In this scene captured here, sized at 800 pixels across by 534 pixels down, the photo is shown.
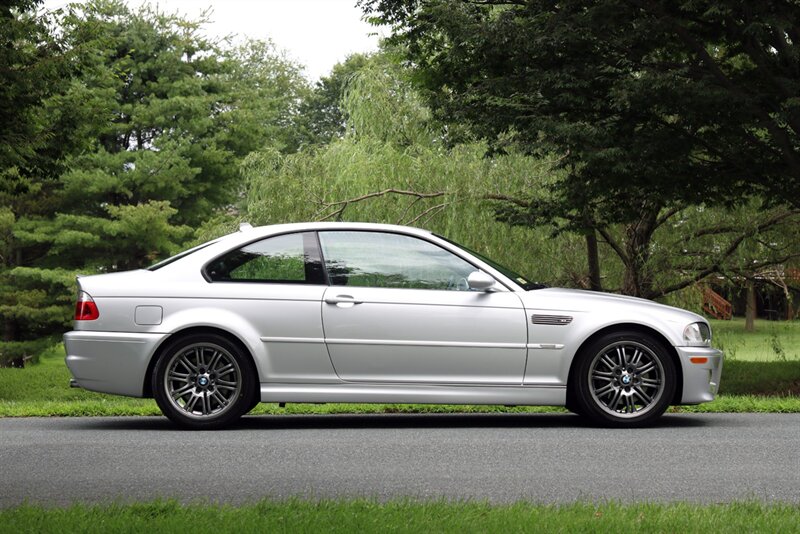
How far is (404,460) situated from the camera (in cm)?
737

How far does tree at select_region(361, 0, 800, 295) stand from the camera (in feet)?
44.3

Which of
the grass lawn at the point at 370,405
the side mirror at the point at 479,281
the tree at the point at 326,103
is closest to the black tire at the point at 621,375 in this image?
the side mirror at the point at 479,281

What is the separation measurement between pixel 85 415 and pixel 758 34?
8.35 meters

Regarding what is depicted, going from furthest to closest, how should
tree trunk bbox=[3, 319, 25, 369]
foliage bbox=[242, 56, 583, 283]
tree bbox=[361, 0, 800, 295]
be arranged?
1. tree trunk bbox=[3, 319, 25, 369]
2. foliage bbox=[242, 56, 583, 283]
3. tree bbox=[361, 0, 800, 295]

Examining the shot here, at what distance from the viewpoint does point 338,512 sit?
5496 mm

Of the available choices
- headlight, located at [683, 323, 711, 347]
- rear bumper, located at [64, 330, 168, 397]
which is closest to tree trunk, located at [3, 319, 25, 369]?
rear bumper, located at [64, 330, 168, 397]

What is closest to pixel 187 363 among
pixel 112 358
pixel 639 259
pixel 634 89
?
pixel 112 358

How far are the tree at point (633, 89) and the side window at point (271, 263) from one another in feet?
17.6

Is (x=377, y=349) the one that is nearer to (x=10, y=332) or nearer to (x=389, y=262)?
(x=389, y=262)

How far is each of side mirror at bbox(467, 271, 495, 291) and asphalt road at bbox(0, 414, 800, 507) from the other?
1114mm

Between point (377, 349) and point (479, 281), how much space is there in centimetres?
93

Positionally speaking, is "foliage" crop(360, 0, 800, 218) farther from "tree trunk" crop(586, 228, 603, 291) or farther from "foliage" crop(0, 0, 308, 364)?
"foliage" crop(0, 0, 308, 364)

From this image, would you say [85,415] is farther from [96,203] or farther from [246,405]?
[96,203]

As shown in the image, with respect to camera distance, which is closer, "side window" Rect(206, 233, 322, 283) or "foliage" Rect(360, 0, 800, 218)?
"side window" Rect(206, 233, 322, 283)
